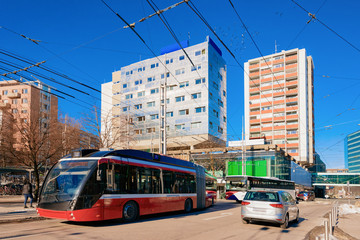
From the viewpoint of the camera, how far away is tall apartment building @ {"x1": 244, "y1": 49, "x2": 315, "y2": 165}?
79562 millimetres

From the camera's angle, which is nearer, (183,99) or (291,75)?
(183,99)

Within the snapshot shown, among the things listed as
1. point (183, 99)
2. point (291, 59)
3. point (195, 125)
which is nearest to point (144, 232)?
point (195, 125)

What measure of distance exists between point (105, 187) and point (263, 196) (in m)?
6.33

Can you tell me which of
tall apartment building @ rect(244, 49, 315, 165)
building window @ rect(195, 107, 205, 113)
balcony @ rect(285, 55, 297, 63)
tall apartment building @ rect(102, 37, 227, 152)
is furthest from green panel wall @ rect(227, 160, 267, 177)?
balcony @ rect(285, 55, 297, 63)

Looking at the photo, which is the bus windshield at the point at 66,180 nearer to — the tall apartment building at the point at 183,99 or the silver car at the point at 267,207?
the silver car at the point at 267,207

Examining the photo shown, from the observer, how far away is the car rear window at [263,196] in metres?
12.4

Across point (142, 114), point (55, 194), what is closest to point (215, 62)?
point (142, 114)

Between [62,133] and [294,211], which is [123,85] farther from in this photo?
[294,211]

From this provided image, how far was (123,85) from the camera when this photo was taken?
245ft

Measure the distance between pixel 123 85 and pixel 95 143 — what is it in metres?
44.4

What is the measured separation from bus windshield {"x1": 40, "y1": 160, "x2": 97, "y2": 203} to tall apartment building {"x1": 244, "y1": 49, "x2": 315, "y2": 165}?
2719 inches

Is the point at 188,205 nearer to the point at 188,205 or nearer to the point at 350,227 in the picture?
the point at 188,205

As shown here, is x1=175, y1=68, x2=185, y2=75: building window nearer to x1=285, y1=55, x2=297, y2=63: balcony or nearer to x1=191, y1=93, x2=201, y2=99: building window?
x1=191, y1=93, x2=201, y2=99: building window

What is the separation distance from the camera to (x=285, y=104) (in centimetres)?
8269
